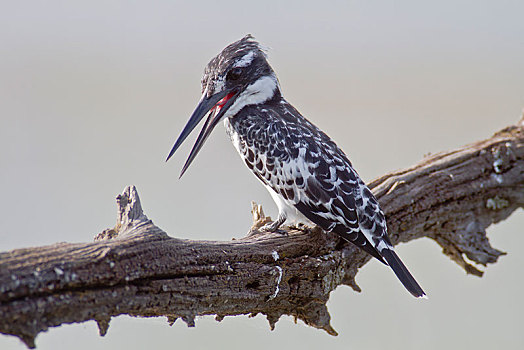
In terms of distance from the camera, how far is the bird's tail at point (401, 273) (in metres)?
3.15

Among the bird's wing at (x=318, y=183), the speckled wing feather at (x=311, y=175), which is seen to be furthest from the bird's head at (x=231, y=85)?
the bird's wing at (x=318, y=183)

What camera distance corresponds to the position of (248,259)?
286 centimetres

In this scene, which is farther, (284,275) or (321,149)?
(321,149)

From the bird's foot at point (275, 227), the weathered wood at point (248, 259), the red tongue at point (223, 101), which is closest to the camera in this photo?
the weathered wood at point (248, 259)

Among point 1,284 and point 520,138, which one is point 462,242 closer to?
point 520,138

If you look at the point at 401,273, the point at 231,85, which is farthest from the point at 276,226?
the point at 231,85

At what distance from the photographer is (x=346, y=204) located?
10.4 feet

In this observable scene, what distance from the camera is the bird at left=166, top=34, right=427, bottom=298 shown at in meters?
3.18

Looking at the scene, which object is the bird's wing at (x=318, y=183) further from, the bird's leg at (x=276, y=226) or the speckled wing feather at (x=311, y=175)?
the bird's leg at (x=276, y=226)

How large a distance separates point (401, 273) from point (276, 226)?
74cm

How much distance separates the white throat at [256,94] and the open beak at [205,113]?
4 centimetres

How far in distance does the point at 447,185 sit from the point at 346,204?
3.25 feet

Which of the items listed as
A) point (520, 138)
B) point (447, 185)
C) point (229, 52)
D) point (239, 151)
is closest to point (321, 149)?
point (239, 151)

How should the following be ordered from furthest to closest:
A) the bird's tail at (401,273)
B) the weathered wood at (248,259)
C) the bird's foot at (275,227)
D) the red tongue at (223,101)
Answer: the red tongue at (223,101) < the bird's foot at (275,227) < the bird's tail at (401,273) < the weathered wood at (248,259)
